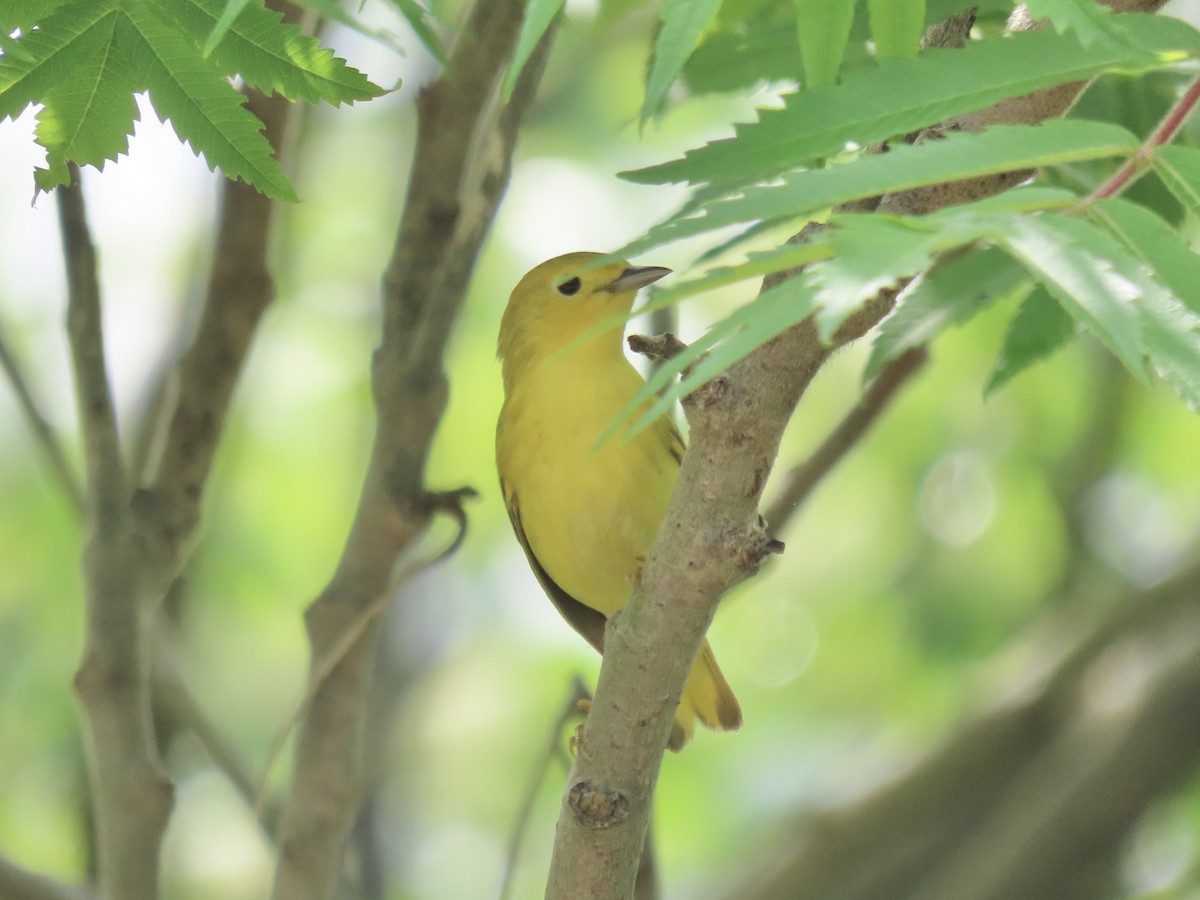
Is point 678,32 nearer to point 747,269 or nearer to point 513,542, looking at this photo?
point 747,269

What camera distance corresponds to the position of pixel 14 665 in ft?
23.1

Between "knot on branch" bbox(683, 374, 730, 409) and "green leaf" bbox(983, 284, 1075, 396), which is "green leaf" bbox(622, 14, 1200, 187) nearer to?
"knot on branch" bbox(683, 374, 730, 409)

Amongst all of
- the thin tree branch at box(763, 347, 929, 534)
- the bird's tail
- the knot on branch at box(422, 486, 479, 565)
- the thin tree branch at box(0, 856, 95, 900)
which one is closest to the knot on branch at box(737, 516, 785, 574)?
the thin tree branch at box(763, 347, 929, 534)

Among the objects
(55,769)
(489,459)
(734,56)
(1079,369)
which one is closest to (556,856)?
(734,56)

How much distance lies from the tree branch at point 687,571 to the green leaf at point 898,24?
24 cm

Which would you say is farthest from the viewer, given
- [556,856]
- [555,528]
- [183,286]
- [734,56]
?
[183,286]

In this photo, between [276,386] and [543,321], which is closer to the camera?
[543,321]

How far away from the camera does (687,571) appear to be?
2355 millimetres

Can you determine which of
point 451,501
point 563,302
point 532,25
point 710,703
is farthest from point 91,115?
point 710,703

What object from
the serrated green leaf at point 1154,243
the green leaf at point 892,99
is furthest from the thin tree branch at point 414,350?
the serrated green leaf at point 1154,243

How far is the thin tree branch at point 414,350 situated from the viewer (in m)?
3.74

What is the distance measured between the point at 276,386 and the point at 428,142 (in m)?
4.42

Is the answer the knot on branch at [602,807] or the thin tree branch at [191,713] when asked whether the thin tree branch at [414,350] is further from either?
the knot on branch at [602,807]

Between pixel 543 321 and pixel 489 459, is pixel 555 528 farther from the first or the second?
pixel 489 459
